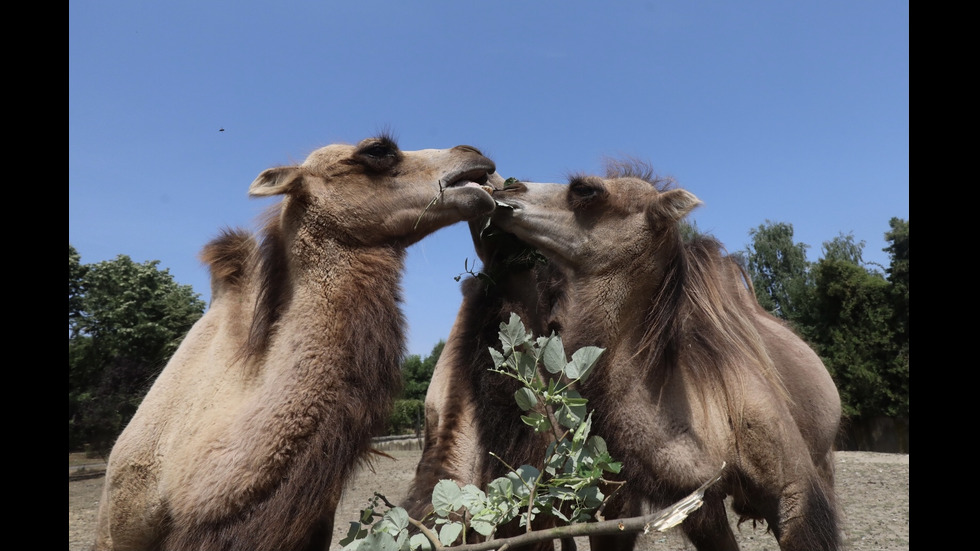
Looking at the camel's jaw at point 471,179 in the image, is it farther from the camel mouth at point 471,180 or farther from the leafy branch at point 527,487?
the leafy branch at point 527,487

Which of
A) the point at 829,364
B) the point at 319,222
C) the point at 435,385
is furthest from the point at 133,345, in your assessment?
the point at 829,364

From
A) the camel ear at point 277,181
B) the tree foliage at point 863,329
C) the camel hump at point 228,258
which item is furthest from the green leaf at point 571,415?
the tree foliage at point 863,329

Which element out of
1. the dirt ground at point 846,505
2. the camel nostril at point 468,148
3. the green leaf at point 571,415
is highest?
the camel nostril at point 468,148

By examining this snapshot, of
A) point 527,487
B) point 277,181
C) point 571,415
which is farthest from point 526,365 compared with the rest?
point 277,181

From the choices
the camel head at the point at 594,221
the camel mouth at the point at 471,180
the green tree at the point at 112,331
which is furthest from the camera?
the green tree at the point at 112,331

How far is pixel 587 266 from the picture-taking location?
311 centimetres

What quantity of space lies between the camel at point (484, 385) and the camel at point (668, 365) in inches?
8.0

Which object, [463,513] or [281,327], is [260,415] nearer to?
[281,327]

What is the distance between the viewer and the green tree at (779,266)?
82.7ft

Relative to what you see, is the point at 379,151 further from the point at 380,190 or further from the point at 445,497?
the point at 445,497

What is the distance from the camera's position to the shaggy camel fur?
2943mm

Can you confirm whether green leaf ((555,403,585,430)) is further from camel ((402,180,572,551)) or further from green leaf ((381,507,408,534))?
camel ((402,180,572,551))

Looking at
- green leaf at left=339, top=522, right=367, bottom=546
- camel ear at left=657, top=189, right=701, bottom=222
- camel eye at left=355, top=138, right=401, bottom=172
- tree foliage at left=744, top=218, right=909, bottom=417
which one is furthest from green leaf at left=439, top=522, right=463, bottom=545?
tree foliage at left=744, top=218, right=909, bottom=417

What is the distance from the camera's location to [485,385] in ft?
10.2
